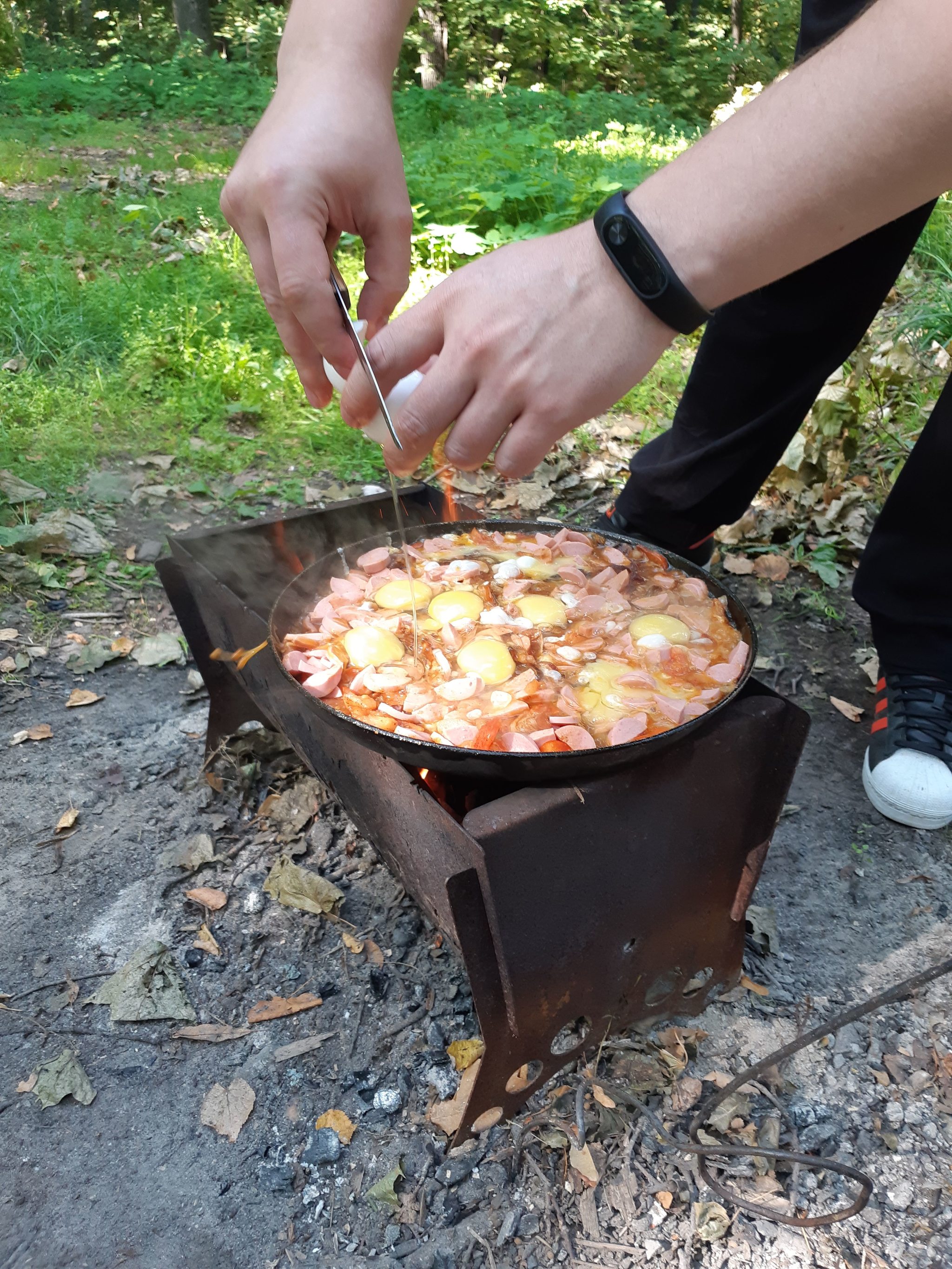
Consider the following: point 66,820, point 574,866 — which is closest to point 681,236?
point 574,866

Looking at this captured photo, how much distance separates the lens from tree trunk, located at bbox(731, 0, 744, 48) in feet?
74.3

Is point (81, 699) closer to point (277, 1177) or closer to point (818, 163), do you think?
point (277, 1177)

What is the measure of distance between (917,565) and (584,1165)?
82.9 inches

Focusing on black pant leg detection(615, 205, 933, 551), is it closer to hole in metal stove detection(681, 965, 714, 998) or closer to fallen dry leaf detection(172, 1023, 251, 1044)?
hole in metal stove detection(681, 965, 714, 998)

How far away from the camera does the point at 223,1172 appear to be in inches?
73.6

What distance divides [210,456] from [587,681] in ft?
11.7

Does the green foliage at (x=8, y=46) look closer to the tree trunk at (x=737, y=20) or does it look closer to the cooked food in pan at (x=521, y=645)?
the tree trunk at (x=737, y=20)

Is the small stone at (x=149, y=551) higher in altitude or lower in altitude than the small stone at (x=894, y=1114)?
higher

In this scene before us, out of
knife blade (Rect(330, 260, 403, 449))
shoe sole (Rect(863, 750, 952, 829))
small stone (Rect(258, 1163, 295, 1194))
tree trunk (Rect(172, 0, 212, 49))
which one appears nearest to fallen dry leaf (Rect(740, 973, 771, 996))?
shoe sole (Rect(863, 750, 952, 829))

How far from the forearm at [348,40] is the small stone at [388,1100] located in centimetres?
229

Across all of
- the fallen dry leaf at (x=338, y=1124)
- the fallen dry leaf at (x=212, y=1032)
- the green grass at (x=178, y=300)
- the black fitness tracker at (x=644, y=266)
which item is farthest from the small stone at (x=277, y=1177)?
the green grass at (x=178, y=300)

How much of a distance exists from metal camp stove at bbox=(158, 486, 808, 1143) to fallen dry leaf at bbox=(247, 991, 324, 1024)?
0.48 m

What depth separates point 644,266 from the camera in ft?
4.26

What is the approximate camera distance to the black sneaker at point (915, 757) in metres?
2.78
